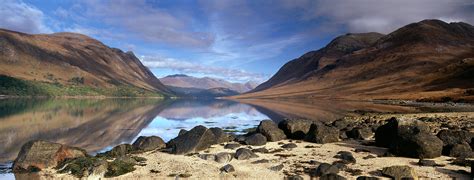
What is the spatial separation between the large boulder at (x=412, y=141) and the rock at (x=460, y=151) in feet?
4.20

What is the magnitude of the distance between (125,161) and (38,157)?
609 cm

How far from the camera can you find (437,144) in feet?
80.7

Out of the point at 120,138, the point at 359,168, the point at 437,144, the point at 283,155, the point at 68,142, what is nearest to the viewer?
the point at 359,168

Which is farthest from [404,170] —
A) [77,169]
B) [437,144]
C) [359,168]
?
[77,169]

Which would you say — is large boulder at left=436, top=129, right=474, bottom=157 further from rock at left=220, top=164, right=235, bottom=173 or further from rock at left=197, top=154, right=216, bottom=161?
rock at left=197, top=154, right=216, bottom=161

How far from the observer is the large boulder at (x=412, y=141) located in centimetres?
2466

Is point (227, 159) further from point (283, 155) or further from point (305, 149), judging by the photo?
point (305, 149)

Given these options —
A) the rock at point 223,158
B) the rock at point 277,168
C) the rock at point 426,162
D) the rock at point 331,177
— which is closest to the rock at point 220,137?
the rock at point 223,158

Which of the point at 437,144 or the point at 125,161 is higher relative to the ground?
the point at 437,144

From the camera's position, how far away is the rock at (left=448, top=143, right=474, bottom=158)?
25.1m

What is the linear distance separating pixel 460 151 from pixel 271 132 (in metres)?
15.8

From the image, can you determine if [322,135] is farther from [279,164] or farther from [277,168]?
[277,168]

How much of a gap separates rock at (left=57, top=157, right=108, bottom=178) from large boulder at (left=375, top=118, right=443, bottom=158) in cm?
2022

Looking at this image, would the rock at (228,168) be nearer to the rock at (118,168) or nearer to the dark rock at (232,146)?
the rock at (118,168)
